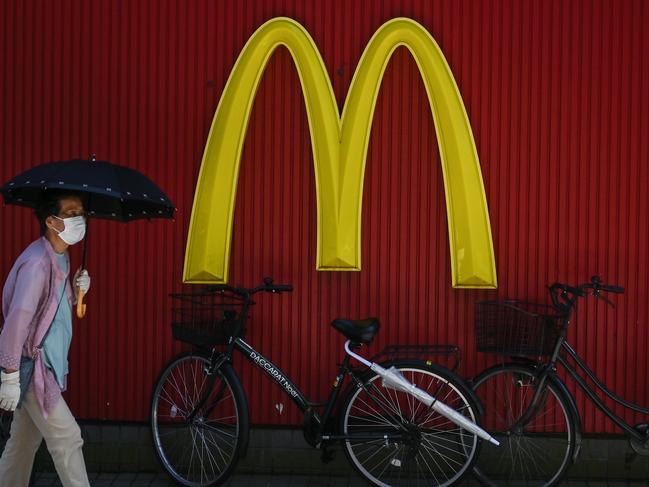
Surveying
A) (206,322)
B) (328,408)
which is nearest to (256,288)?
(206,322)

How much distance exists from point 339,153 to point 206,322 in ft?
5.31

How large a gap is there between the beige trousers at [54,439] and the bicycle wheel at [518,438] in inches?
112

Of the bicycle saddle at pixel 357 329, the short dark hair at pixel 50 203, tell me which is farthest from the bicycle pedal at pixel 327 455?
the short dark hair at pixel 50 203

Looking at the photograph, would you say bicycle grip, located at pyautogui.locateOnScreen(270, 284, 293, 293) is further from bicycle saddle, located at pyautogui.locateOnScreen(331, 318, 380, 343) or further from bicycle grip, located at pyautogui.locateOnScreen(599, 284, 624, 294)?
bicycle grip, located at pyautogui.locateOnScreen(599, 284, 624, 294)

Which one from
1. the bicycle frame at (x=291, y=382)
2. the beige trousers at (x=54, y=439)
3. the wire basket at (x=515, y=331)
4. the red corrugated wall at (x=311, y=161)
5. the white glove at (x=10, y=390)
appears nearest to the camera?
the white glove at (x=10, y=390)

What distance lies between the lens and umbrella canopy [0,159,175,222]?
4609 mm

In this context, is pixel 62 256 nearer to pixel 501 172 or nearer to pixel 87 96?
pixel 87 96

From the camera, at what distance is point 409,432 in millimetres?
5621

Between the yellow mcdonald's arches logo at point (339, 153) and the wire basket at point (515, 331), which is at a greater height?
the yellow mcdonald's arches logo at point (339, 153)

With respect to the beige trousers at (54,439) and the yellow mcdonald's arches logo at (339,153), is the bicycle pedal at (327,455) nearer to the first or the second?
the yellow mcdonald's arches logo at (339,153)

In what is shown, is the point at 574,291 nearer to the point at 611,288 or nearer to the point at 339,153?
the point at 611,288

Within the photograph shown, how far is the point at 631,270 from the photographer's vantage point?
239 inches

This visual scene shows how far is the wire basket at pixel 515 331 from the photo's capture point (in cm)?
555

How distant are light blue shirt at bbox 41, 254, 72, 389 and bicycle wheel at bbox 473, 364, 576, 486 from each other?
9.57 feet
